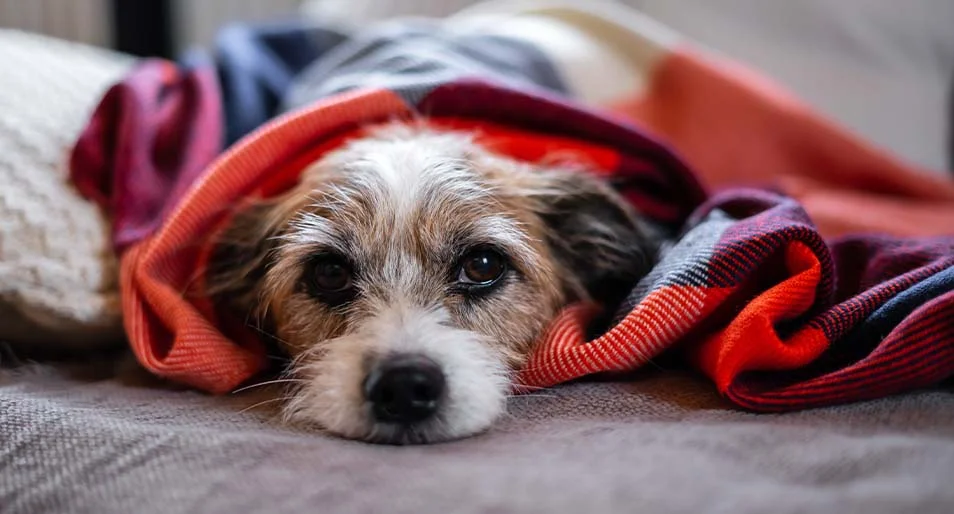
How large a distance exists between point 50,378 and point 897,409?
1.29 meters

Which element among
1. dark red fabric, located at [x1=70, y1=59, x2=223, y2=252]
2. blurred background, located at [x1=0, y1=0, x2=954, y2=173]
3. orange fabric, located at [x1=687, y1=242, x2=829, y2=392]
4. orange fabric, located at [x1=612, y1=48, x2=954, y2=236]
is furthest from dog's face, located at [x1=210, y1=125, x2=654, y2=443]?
blurred background, located at [x1=0, y1=0, x2=954, y2=173]

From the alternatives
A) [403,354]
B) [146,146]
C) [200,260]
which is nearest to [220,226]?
[200,260]

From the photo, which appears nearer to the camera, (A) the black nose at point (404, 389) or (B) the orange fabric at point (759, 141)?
(A) the black nose at point (404, 389)

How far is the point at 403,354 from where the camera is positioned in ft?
3.78

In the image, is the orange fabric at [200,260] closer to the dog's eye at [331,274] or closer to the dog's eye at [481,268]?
the dog's eye at [331,274]

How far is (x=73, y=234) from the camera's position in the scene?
1.42 m

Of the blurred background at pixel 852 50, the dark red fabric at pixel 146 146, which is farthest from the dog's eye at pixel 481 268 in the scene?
the blurred background at pixel 852 50

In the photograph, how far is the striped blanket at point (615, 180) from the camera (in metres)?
1.11

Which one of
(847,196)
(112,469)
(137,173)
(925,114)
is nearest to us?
(112,469)

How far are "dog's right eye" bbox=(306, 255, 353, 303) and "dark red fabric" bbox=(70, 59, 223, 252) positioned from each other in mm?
306

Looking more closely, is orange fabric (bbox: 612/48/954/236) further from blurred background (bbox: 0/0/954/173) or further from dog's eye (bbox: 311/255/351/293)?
dog's eye (bbox: 311/255/351/293)

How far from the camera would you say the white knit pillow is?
1.34 meters

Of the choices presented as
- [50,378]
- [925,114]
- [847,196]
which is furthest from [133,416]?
[925,114]

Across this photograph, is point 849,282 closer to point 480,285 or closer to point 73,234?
point 480,285
